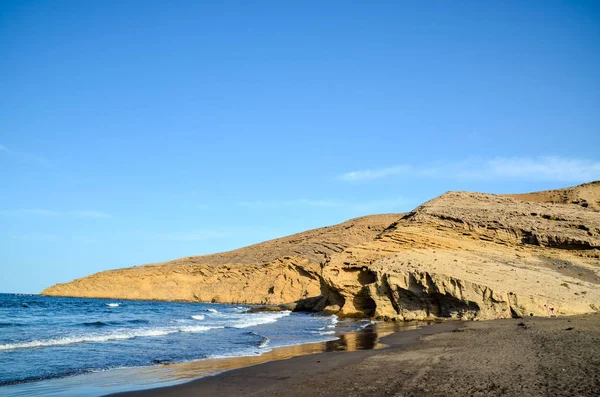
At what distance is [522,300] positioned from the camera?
22625 millimetres

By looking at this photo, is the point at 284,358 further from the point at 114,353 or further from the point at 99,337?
the point at 99,337

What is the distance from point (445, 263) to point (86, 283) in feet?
247

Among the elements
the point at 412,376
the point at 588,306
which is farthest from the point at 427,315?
the point at 412,376

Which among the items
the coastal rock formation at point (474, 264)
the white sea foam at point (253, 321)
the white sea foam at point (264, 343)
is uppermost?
the coastal rock formation at point (474, 264)

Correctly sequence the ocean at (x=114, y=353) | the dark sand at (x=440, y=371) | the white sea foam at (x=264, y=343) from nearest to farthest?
the dark sand at (x=440, y=371) < the ocean at (x=114, y=353) < the white sea foam at (x=264, y=343)

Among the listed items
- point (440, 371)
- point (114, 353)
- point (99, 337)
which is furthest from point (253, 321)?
point (440, 371)

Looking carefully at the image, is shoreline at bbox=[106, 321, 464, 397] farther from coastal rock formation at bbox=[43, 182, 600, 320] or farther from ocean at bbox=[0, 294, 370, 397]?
coastal rock formation at bbox=[43, 182, 600, 320]

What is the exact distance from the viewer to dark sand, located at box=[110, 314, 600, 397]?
8.09 m

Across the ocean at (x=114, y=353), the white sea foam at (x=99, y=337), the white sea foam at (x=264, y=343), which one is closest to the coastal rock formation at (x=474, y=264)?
the ocean at (x=114, y=353)

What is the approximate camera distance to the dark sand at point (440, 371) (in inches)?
319

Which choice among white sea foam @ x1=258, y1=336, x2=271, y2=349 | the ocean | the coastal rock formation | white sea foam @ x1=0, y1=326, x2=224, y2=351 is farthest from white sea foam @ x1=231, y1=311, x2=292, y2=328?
white sea foam @ x1=258, y1=336, x2=271, y2=349

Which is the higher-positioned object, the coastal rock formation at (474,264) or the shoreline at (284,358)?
the coastal rock formation at (474,264)

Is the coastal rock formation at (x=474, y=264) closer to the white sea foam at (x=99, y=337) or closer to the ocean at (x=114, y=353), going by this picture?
the ocean at (x=114, y=353)

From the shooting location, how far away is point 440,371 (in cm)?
984
